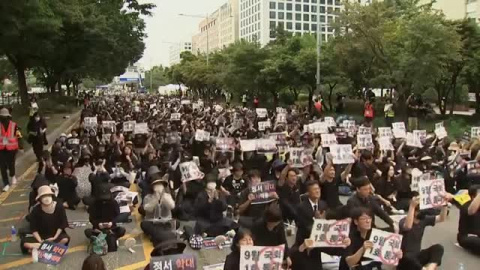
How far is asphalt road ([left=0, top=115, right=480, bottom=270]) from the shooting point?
25.7 feet

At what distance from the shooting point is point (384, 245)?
5781 millimetres

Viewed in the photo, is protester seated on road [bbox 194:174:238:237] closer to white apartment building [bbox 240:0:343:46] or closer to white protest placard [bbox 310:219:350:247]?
white protest placard [bbox 310:219:350:247]

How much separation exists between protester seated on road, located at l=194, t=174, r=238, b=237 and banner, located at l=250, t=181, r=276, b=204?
1.12 meters

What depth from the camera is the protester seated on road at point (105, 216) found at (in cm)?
848

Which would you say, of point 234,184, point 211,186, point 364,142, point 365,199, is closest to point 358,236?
point 365,199

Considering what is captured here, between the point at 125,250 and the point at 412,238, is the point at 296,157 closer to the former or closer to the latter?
the point at 125,250

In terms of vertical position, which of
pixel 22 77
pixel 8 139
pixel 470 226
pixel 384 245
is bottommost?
pixel 470 226

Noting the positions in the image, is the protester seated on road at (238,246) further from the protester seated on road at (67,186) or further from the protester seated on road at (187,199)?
the protester seated on road at (67,186)

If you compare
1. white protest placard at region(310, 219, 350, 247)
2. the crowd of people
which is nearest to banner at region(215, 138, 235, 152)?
the crowd of people

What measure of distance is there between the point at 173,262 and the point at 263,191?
3023mm

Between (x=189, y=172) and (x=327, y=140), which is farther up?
(x=327, y=140)

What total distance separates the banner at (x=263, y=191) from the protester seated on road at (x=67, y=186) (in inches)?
175

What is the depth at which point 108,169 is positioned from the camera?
38.7 ft

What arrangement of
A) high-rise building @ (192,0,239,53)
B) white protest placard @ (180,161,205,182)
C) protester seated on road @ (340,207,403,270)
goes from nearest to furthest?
1. protester seated on road @ (340,207,403,270)
2. white protest placard @ (180,161,205,182)
3. high-rise building @ (192,0,239,53)
